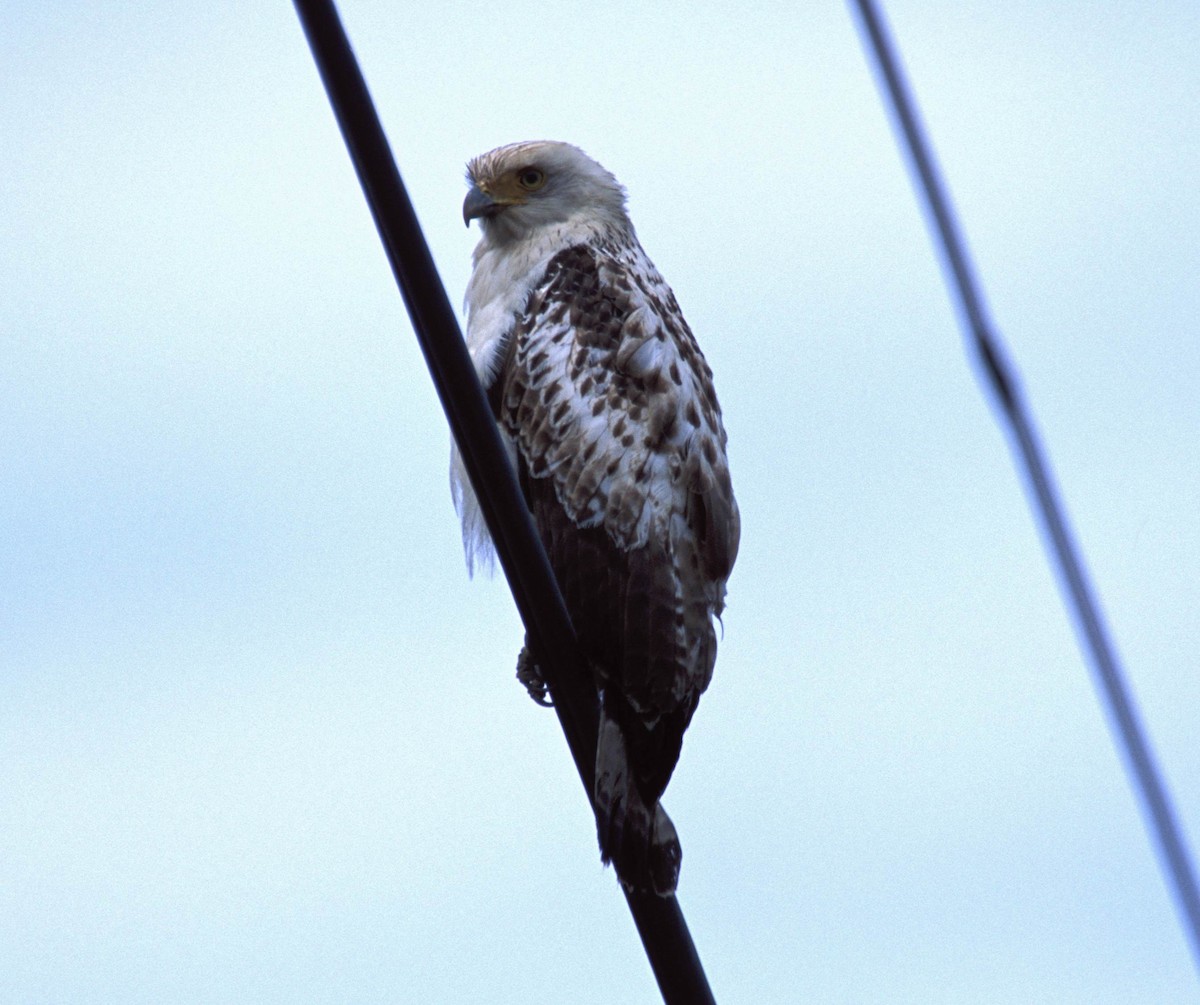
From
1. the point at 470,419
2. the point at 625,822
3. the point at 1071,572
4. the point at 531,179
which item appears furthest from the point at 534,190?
the point at 1071,572

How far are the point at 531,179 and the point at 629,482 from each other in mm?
1826

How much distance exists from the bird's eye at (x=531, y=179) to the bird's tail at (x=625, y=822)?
243 centimetres

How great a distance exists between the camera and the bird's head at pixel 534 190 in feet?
20.5

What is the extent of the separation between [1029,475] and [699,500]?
8.98 ft

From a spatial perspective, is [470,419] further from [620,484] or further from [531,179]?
[531,179]

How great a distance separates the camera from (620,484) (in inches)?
196

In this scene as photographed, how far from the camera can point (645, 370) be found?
17.1 feet

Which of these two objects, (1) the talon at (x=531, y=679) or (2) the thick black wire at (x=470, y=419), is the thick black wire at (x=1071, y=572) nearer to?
(2) the thick black wire at (x=470, y=419)

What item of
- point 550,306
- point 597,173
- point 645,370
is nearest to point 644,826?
point 645,370

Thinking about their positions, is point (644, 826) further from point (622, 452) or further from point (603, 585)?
point (622, 452)

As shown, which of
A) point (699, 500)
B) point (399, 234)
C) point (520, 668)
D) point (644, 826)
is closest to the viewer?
point (399, 234)

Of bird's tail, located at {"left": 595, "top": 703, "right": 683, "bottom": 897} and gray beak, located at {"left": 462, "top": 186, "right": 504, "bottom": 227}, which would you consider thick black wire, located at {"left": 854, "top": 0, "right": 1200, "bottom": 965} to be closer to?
bird's tail, located at {"left": 595, "top": 703, "right": 683, "bottom": 897}

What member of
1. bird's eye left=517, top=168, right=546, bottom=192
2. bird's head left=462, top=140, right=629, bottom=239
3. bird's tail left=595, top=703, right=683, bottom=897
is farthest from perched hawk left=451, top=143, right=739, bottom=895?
bird's eye left=517, top=168, right=546, bottom=192

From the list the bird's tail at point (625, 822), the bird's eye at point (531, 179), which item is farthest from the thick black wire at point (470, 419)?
the bird's eye at point (531, 179)
